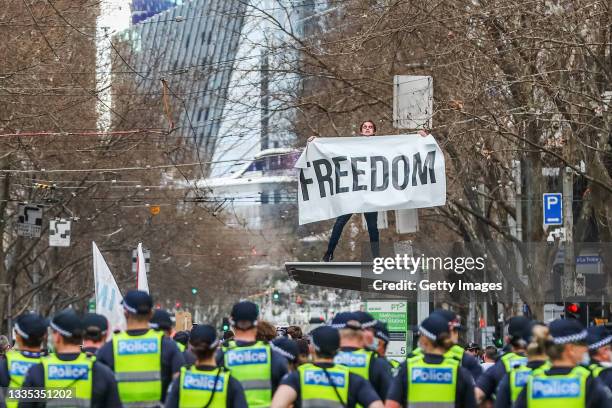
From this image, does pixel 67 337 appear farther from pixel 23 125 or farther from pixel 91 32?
pixel 91 32

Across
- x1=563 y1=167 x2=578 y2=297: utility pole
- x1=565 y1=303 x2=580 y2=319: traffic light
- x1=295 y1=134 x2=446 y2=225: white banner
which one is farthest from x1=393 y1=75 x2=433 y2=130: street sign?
x1=565 y1=303 x2=580 y2=319: traffic light

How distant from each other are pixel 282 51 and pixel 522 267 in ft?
33.8

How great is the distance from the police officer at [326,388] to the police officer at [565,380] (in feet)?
3.45

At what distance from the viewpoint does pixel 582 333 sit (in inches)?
375

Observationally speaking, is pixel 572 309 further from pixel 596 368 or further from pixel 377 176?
pixel 596 368

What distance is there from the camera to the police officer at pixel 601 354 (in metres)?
10.1

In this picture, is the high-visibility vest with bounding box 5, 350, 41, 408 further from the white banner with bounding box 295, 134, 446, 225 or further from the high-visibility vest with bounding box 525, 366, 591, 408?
the white banner with bounding box 295, 134, 446, 225

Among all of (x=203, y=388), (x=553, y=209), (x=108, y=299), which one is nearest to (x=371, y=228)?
(x=108, y=299)

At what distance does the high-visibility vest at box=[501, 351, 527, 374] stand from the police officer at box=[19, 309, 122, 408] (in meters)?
3.26

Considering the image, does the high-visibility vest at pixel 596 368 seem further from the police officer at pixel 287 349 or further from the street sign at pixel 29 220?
the street sign at pixel 29 220

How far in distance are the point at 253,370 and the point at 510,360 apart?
7.28ft

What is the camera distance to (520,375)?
33.2ft

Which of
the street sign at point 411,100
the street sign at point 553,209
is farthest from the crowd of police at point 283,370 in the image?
the street sign at point 553,209

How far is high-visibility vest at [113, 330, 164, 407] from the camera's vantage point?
10523 millimetres
